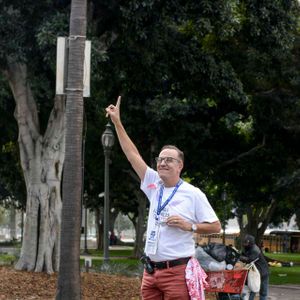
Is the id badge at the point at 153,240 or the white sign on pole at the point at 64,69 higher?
the white sign on pole at the point at 64,69

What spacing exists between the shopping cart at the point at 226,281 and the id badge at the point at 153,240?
5.81 metres

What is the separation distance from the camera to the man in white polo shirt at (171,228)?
565cm

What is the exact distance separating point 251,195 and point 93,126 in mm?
8280

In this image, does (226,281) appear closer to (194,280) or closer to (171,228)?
(194,280)

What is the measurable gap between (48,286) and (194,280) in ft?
30.2

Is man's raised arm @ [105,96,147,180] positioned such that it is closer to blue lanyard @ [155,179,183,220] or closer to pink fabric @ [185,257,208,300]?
blue lanyard @ [155,179,183,220]

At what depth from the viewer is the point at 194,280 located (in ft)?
18.7

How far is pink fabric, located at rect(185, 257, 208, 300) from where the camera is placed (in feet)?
18.6

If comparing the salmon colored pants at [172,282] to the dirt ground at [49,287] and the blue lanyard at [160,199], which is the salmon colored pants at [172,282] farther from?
the dirt ground at [49,287]

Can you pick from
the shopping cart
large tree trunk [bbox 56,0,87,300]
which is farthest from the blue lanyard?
the shopping cart

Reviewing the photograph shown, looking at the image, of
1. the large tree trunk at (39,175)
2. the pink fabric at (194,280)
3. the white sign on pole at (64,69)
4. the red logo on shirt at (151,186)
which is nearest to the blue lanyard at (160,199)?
the red logo on shirt at (151,186)

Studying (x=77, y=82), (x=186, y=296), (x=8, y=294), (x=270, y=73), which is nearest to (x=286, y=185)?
(x=270, y=73)

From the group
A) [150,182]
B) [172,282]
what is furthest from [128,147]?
[172,282]

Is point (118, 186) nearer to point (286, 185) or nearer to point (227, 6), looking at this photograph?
point (286, 185)
